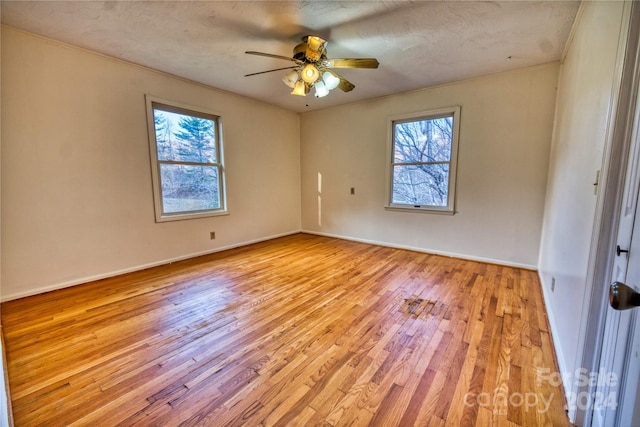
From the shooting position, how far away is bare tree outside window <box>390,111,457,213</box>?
Answer: 155 inches

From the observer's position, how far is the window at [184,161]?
11.5 ft

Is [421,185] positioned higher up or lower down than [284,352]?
higher up

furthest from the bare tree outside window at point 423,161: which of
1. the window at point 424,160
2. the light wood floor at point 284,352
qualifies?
the light wood floor at point 284,352

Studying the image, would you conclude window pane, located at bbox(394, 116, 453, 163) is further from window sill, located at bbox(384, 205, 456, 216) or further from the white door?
the white door

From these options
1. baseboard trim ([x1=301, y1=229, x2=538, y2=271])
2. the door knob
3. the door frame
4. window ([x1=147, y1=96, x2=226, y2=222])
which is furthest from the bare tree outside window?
the door knob

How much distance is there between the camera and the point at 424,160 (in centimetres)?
413

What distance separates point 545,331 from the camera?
2041mm

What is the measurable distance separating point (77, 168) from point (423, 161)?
14.8 feet

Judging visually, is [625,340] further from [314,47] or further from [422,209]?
[422,209]

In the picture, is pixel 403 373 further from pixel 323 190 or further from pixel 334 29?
pixel 323 190

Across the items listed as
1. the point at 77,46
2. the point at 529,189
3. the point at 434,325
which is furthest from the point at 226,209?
the point at 529,189

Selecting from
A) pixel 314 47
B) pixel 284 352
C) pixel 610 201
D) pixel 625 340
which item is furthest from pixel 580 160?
pixel 284 352

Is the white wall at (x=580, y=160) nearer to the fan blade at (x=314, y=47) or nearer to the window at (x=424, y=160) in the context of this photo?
the window at (x=424, y=160)

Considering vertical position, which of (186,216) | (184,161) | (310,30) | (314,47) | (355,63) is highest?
(310,30)
